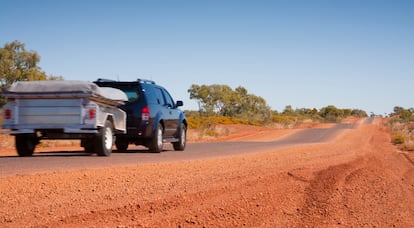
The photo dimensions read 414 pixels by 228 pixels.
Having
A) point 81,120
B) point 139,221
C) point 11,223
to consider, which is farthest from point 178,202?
point 81,120

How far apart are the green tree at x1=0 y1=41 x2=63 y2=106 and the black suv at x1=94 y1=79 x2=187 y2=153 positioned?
2580 cm

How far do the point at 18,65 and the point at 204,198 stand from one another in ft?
125

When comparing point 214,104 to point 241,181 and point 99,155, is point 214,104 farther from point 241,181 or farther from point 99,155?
point 241,181

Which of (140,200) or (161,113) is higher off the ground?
(161,113)

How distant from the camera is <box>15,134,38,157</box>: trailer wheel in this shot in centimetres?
1362

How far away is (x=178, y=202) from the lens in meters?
6.86

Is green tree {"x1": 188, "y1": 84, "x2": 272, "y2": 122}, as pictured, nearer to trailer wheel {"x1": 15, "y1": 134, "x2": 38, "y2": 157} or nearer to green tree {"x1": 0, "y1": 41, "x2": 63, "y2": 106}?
green tree {"x1": 0, "y1": 41, "x2": 63, "y2": 106}

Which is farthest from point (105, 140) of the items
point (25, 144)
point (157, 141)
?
point (157, 141)

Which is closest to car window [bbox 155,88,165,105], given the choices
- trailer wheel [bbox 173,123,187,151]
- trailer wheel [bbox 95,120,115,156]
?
trailer wheel [bbox 173,123,187,151]

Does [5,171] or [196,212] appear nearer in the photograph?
[196,212]

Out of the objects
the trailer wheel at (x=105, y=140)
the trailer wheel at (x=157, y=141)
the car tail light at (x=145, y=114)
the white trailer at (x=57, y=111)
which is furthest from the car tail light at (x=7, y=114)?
the trailer wheel at (x=157, y=141)

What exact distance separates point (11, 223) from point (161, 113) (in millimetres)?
10385

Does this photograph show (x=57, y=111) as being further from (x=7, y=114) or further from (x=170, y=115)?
(x=170, y=115)

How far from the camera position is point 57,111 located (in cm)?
1302
